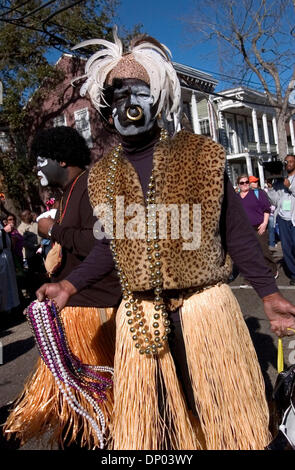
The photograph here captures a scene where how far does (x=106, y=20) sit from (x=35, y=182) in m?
6.41

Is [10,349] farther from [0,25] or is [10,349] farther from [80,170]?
[0,25]

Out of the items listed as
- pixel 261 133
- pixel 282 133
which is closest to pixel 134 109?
pixel 282 133

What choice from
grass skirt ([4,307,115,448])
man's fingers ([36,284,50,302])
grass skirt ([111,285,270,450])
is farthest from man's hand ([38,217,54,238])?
grass skirt ([111,285,270,450])

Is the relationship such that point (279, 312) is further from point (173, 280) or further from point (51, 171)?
point (51, 171)

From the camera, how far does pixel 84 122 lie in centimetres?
1927

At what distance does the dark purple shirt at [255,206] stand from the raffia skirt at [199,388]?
5302 mm

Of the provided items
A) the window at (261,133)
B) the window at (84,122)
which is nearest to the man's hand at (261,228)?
the window at (84,122)

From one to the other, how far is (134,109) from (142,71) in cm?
18

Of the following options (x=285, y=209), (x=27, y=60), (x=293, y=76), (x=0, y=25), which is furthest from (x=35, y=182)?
(x=285, y=209)

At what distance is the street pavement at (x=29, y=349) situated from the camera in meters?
3.34

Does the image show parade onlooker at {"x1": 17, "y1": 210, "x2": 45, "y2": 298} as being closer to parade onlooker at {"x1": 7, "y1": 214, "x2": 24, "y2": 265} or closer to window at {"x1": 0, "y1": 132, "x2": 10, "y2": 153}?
parade onlooker at {"x1": 7, "y1": 214, "x2": 24, "y2": 265}

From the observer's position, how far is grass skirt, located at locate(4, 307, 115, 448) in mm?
2451

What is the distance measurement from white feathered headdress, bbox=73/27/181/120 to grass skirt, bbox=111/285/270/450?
85cm

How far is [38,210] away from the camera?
19.4m
